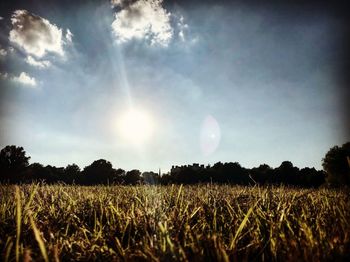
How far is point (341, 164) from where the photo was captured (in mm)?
39281

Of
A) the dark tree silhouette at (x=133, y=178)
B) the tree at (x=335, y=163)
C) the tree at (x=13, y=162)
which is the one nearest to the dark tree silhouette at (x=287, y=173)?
the tree at (x=335, y=163)

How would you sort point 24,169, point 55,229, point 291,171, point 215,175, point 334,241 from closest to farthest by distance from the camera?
point 334,241 → point 55,229 → point 291,171 → point 215,175 → point 24,169

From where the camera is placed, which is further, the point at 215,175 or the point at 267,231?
the point at 215,175

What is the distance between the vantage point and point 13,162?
48812 mm

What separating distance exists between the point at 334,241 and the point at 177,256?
88 cm

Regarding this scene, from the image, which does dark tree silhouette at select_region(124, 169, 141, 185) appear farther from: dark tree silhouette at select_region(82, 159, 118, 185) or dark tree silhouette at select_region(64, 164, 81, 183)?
dark tree silhouette at select_region(64, 164, 81, 183)

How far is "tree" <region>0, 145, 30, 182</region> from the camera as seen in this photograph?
153ft

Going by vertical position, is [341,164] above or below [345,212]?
above

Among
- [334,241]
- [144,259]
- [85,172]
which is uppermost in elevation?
[85,172]

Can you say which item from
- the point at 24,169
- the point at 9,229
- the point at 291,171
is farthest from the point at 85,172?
the point at 9,229

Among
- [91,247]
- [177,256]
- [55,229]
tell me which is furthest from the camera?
[55,229]

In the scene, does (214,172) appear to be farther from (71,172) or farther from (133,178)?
(133,178)

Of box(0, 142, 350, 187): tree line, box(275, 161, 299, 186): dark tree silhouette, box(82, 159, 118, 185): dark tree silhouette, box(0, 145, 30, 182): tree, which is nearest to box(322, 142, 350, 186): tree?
box(0, 142, 350, 187): tree line

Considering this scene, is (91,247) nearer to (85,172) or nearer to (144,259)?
(144,259)
